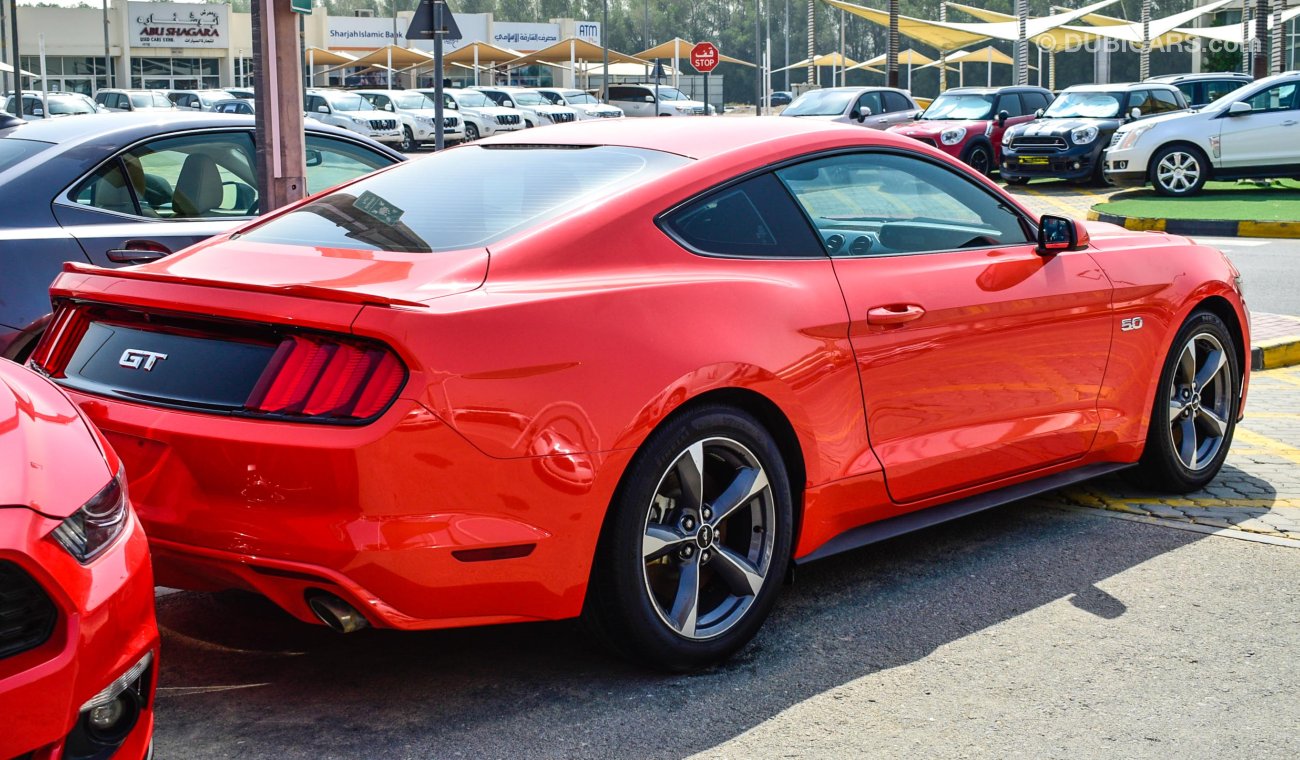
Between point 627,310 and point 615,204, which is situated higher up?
point 615,204

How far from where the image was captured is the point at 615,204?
397 centimetres

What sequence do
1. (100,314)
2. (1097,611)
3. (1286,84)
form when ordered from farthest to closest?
(1286,84), (1097,611), (100,314)

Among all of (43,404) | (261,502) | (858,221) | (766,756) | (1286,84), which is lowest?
(766,756)

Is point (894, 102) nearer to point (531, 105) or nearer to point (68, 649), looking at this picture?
point (531, 105)

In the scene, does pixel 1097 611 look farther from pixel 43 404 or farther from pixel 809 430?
pixel 43 404

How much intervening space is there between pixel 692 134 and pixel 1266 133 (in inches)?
716

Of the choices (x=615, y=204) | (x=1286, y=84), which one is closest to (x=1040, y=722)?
(x=615, y=204)

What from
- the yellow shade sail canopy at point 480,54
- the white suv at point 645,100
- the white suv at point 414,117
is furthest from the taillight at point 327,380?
the yellow shade sail canopy at point 480,54

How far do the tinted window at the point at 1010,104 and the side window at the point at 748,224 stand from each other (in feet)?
76.5

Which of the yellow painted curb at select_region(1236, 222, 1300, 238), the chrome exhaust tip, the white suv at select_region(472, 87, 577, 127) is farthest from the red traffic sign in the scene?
the chrome exhaust tip

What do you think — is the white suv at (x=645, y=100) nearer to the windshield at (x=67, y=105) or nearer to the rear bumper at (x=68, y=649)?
the windshield at (x=67, y=105)

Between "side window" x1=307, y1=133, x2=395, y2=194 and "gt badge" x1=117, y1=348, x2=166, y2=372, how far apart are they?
378 centimetres

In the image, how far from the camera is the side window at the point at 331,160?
7.51 metres

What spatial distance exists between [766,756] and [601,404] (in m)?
0.91
